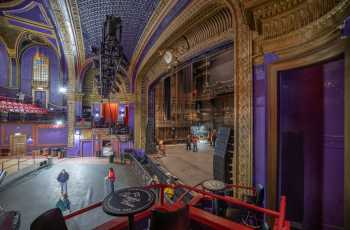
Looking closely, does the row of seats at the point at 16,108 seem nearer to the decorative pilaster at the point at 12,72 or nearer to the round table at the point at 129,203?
the decorative pilaster at the point at 12,72

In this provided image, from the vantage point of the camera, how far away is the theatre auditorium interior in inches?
90.3

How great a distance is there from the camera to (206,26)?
4730 mm

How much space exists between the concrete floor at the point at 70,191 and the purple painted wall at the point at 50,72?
8.40 meters

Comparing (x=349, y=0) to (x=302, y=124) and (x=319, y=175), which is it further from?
(x=319, y=175)

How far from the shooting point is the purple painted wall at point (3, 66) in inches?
542

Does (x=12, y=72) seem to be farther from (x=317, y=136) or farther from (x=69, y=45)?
(x=317, y=136)

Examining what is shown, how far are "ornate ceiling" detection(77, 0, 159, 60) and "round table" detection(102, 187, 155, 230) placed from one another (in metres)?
5.92

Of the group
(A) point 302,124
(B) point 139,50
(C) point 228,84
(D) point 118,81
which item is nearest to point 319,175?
(A) point 302,124

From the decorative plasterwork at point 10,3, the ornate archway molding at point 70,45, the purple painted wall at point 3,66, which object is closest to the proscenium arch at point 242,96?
the ornate archway molding at point 70,45

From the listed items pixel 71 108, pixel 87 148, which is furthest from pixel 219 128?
pixel 71 108

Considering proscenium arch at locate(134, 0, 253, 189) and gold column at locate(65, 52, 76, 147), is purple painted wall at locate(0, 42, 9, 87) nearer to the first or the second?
gold column at locate(65, 52, 76, 147)

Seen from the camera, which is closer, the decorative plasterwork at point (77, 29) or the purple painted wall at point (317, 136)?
the purple painted wall at point (317, 136)

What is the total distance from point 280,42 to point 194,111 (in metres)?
16.4

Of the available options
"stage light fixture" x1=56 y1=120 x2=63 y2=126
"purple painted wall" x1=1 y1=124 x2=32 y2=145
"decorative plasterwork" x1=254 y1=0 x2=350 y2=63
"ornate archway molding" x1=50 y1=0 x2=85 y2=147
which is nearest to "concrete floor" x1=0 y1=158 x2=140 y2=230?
"ornate archway molding" x1=50 y1=0 x2=85 y2=147
